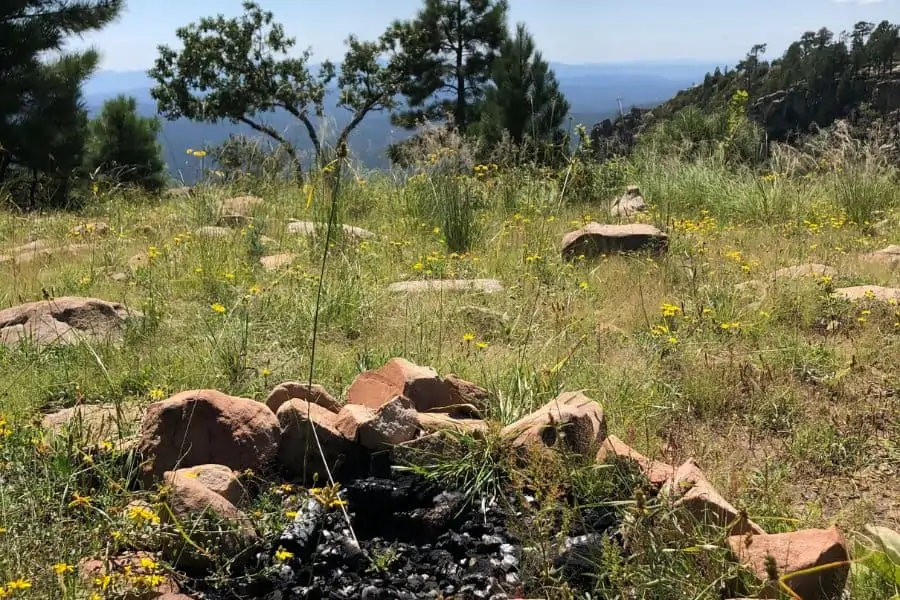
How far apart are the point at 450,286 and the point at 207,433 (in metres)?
2.20

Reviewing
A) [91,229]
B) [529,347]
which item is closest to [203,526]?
[529,347]

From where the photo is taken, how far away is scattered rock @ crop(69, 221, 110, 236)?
5.52 meters

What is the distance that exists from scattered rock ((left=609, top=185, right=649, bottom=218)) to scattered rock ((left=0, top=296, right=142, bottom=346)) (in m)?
4.04

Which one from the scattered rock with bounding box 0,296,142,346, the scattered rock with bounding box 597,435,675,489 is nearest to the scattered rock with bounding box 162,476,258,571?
the scattered rock with bounding box 597,435,675,489

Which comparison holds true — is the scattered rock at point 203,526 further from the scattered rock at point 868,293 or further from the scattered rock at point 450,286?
the scattered rock at point 868,293

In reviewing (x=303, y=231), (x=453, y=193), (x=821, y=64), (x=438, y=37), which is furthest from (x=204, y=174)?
(x=821, y=64)

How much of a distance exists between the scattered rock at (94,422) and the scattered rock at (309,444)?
0.51 meters

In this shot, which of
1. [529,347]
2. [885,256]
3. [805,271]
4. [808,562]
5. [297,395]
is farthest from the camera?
[885,256]

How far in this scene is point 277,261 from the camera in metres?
4.66

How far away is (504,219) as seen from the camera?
5.99m

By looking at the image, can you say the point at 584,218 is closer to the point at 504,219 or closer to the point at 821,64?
the point at 504,219

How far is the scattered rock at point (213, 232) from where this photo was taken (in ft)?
16.3

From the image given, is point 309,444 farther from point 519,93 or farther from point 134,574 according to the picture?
point 519,93

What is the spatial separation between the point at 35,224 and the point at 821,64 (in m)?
36.9
